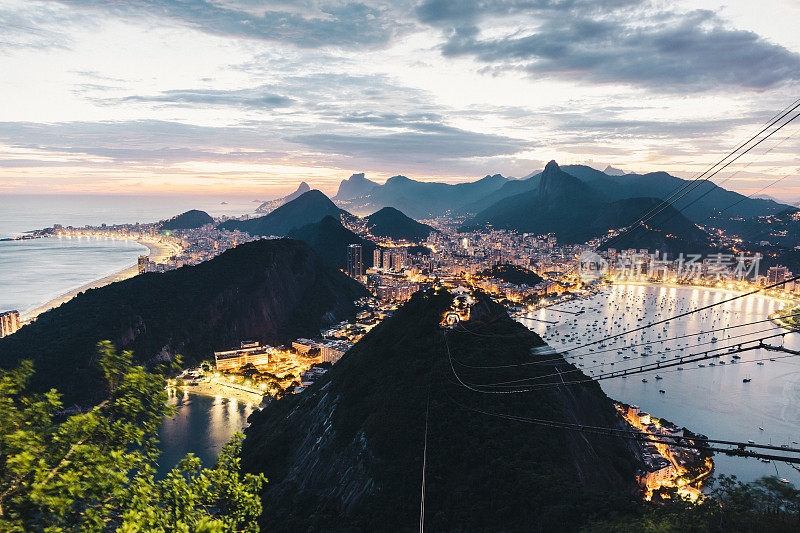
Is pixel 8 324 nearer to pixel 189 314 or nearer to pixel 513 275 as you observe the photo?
pixel 189 314

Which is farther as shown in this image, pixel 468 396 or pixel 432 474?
pixel 468 396

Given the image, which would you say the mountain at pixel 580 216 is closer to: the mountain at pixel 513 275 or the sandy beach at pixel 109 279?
the mountain at pixel 513 275

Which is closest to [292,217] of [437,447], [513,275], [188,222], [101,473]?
[188,222]

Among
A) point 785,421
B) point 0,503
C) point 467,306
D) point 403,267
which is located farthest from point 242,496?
point 403,267

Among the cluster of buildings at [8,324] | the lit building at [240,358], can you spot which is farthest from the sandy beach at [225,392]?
the cluster of buildings at [8,324]

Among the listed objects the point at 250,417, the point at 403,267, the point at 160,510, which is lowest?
the point at 250,417

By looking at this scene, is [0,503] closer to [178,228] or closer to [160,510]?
[160,510]
